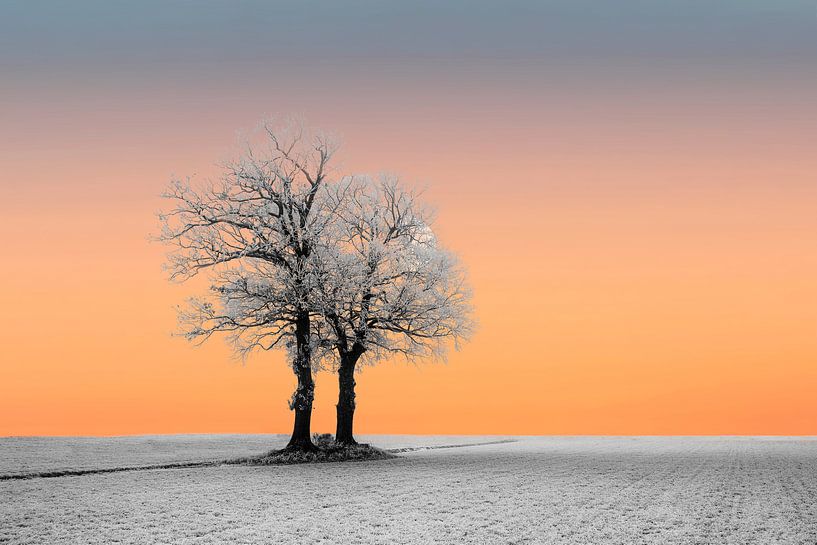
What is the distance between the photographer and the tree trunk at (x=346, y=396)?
144 feet

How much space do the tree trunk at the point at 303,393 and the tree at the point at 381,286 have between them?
1525 millimetres

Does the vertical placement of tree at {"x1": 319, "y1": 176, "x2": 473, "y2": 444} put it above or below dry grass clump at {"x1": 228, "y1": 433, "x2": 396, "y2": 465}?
above

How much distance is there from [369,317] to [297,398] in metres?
6.02

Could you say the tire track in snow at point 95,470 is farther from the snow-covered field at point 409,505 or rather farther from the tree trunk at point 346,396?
the tree trunk at point 346,396

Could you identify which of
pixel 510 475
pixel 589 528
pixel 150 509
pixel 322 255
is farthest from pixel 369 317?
pixel 589 528

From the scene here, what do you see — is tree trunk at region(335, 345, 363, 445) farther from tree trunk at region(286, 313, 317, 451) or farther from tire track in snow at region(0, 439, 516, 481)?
tire track in snow at region(0, 439, 516, 481)

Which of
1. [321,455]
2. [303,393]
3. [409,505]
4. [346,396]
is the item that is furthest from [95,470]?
[409,505]

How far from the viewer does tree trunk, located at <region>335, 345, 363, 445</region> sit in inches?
1722

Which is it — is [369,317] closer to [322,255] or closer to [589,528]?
[322,255]

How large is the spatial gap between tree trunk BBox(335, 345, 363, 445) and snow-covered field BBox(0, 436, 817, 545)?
516cm

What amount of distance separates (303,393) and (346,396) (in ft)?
9.41

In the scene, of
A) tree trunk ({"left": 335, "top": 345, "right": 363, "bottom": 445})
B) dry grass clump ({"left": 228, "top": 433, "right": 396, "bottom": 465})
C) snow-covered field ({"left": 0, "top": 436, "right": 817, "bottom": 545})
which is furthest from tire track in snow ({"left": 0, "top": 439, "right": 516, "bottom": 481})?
tree trunk ({"left": 335, "top": 345, "right": 363, "bottom": 445})

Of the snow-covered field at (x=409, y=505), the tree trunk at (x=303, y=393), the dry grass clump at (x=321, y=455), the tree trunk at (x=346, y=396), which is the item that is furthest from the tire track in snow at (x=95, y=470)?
the tree trunk at (x=346, y=396)

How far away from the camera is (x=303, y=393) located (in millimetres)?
42156
